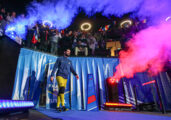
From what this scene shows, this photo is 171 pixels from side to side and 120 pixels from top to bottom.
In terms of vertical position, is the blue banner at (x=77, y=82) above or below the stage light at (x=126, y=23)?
below

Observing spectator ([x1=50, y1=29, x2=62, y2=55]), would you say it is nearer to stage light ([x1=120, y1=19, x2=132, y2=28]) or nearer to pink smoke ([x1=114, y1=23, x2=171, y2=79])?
pink smoke ([x1=114, y1=23, x2=171, y2=79])

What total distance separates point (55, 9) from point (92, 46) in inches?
116

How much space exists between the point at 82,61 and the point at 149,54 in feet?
11.8

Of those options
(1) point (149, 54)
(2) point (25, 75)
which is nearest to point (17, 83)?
(2) point (25, 75)

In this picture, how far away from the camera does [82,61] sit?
17.1ft

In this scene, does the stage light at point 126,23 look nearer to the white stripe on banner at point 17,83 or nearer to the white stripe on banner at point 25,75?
the white stripe on banner at point 25,75

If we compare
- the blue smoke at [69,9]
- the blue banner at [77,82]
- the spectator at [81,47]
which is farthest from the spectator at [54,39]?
the spectator at [81,47]

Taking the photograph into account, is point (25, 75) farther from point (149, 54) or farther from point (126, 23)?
point (126, 23)

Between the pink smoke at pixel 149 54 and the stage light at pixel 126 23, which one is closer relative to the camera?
the pink smoke at pixel 149 54

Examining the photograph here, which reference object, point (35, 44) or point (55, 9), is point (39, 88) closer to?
point (35, 44)

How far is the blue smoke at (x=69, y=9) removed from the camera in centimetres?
330

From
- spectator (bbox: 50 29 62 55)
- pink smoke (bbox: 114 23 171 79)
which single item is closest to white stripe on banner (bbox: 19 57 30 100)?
spectator (bbox: 50 29 62 55)

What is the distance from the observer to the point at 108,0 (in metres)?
3.20

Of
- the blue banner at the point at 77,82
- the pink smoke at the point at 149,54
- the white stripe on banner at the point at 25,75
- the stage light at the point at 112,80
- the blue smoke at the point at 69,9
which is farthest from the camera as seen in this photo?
the pink smoke at the point at 149,54
